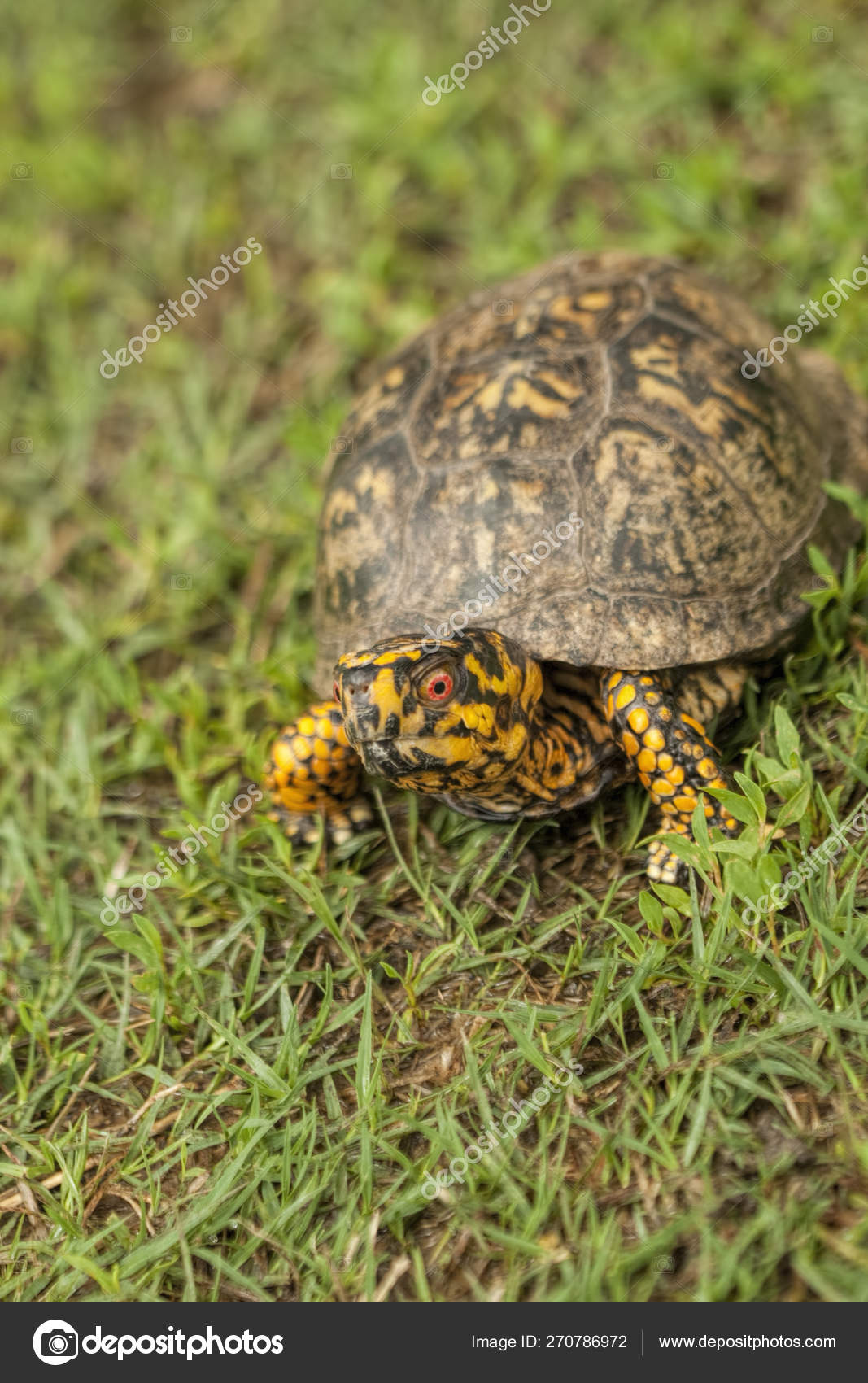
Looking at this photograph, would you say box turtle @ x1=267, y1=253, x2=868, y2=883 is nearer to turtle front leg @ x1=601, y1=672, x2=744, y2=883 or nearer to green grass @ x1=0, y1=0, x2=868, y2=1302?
turtle front leg @ x1=601, y1=672, x2=744, y2=883

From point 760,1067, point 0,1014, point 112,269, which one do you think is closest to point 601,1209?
point 760,1067

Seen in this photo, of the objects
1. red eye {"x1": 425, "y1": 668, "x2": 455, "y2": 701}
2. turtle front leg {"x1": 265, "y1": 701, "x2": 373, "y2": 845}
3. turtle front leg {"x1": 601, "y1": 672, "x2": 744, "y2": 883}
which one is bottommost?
turtle front leg {"x1": 601, "y1": 672, "x2": 744, "y2": 883}

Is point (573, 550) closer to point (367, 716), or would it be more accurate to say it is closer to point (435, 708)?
point (435, 708)

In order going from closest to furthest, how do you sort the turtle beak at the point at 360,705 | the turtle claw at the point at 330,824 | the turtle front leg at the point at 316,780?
1. the turtle beak at the point at 360,705
2. the turtle front leg at the point at 316,780
3. the turtle claw at the point at 330,824

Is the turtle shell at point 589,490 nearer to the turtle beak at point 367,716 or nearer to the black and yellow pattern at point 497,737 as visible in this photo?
the black and yellow pattern at point 497,737
